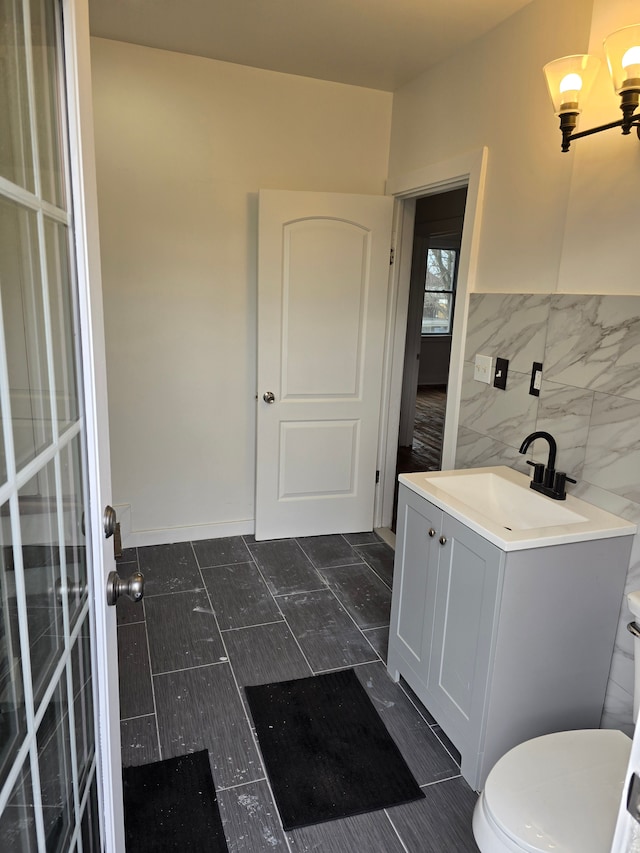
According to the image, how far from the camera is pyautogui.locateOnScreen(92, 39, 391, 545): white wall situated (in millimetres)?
2912

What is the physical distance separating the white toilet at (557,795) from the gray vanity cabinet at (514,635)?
0.84 feet

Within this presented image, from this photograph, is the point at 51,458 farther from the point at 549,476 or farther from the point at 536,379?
the point at 536,379

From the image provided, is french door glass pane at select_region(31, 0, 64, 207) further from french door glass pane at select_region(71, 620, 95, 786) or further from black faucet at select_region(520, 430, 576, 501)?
black faucet at select_region(520, 430, 576, 501)

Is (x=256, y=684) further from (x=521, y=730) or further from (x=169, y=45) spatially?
(x=169, y=45)

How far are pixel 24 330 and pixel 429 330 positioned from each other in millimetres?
8609

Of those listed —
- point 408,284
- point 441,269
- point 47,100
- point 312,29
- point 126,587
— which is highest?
point 312,29

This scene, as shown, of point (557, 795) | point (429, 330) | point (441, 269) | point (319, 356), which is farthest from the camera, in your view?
point (429, 330)

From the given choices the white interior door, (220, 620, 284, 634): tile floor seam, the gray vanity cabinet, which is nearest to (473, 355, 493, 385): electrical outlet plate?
the gray vanity cabinet

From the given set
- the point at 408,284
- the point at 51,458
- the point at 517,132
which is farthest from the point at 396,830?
the point at 408,284

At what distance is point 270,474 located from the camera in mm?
3395

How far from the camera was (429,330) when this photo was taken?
9023 millimetres

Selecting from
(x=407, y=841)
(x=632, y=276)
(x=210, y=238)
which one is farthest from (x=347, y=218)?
(x=407, y=841)

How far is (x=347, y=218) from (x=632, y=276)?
5.83 feet

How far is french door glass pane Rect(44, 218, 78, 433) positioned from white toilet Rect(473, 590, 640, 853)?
125 centimetres
